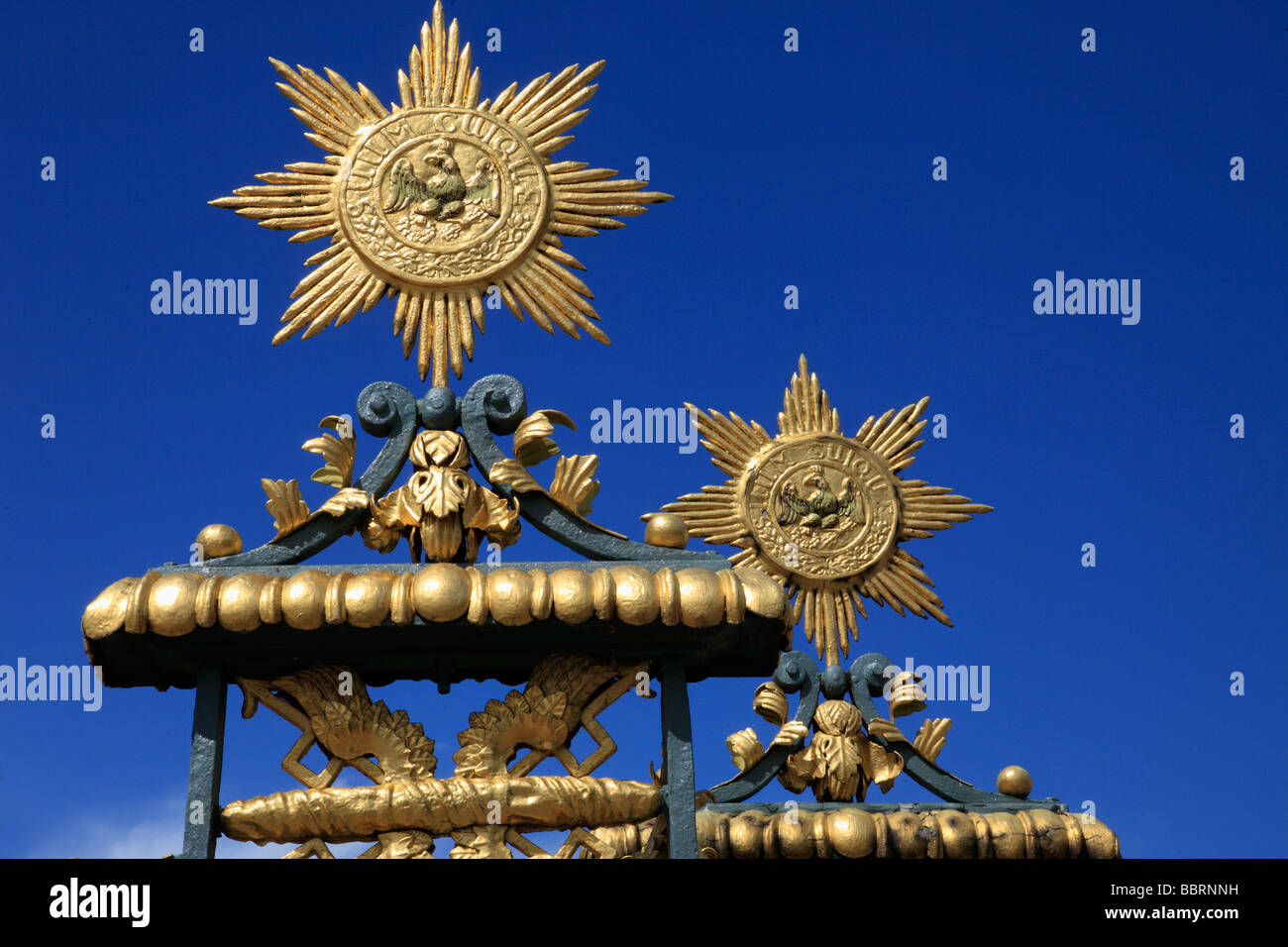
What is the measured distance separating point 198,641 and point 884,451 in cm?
504

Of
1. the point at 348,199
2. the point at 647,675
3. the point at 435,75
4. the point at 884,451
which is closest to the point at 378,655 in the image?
the point at 647,675

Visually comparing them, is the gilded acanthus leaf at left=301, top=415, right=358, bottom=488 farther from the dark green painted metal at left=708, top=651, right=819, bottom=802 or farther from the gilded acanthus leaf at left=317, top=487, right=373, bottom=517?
the dark green painted metal at left=708, top=651, right=819, bottom=802

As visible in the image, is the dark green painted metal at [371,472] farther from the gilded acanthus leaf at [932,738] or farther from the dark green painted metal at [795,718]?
the gilded acanthus leaf at [932,738]

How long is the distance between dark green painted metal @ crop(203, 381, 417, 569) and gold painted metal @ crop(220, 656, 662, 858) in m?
0.43

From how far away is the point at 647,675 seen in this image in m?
6.38

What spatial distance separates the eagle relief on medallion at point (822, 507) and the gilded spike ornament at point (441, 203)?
11.2ft

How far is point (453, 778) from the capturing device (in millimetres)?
6156

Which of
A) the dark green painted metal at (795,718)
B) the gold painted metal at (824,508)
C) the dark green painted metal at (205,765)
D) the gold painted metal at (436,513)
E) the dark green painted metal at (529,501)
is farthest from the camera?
the gold painted metal at (824,508)

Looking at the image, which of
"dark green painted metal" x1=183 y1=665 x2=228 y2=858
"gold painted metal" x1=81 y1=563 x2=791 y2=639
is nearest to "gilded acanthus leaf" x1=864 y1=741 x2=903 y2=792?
"gold painted metal" x1=81 y1=563 x2=791 y2=639

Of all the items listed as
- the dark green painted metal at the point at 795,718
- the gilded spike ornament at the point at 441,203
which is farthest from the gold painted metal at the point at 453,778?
the dark green painted metal at the point at 795,718

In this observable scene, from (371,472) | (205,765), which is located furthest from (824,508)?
(205,765)

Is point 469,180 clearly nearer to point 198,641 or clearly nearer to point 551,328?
point 551,328

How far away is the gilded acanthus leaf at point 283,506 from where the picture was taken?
249 inches

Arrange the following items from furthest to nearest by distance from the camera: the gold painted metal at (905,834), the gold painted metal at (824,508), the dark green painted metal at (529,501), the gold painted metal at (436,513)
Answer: the gold painted metal at (824,508) < the gold painted metal at (905,834) < the dark green painted metal at (529,501) < the gold painted metal at (436,513)
